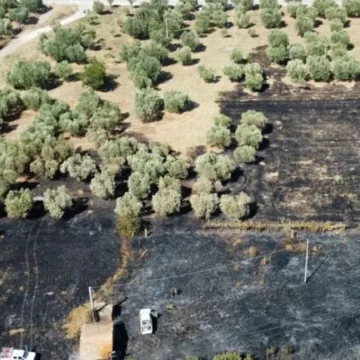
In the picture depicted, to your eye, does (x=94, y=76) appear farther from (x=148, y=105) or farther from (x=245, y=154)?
(x=245, y=154)

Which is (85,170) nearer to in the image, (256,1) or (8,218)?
(8,218)

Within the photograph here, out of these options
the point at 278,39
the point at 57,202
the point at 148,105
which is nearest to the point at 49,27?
the point at 148,105

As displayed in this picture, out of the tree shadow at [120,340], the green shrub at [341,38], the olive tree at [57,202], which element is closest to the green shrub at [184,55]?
the green shrub at [341,38]

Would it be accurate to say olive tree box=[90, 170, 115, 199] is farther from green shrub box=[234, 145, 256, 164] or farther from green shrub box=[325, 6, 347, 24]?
green shrub box=[325, 6, 347, 24]

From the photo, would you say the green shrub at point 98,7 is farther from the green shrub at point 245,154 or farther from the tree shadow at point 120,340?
the tree shadow at point 120,340

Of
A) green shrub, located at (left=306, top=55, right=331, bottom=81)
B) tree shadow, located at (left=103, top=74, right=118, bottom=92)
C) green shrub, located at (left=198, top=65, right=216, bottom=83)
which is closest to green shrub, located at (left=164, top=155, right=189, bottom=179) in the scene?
green shrub, located at (left=198, top=65, right=216, bottom=83)

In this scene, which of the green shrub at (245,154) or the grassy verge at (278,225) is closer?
the grassy verge at (278,225)

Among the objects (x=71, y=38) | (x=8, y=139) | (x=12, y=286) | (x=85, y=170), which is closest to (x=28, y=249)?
(x=12, y=286)
